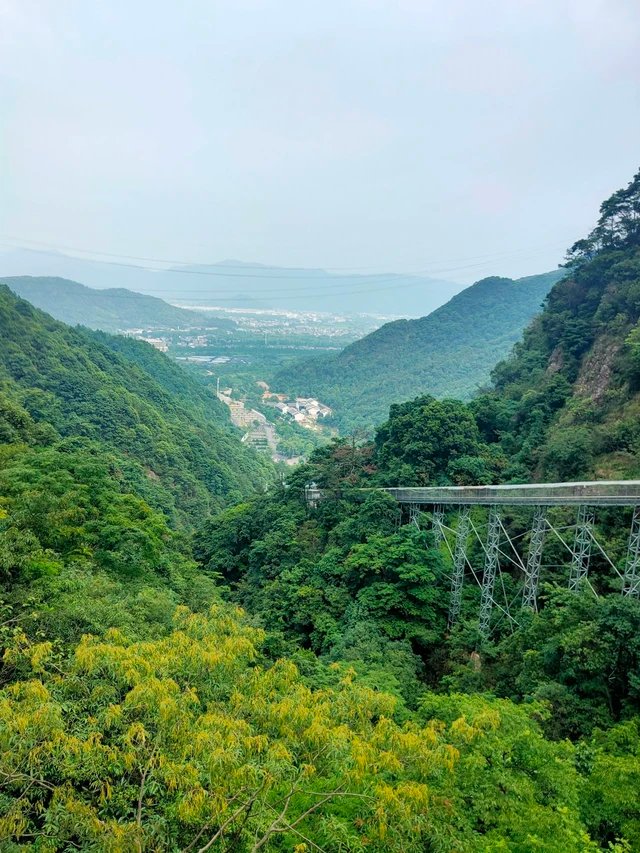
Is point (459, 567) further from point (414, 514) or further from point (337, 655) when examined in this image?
point (337, 655)

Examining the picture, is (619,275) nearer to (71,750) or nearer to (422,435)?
(422,435)

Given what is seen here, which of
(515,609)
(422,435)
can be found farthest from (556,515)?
(422,435)

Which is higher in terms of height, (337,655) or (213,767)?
(213,767)

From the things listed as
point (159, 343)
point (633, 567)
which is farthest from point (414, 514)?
point (159, 343)

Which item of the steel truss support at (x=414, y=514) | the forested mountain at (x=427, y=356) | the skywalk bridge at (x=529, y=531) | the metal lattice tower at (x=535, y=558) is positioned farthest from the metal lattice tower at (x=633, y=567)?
the forested mountain at (x=427, y=356)

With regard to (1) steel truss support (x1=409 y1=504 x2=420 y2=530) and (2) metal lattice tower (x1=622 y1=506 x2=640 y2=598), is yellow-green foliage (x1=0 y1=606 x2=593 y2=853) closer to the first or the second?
(2) metal lattice tower (x1=622 y1=506 x2=640 y2=598)
